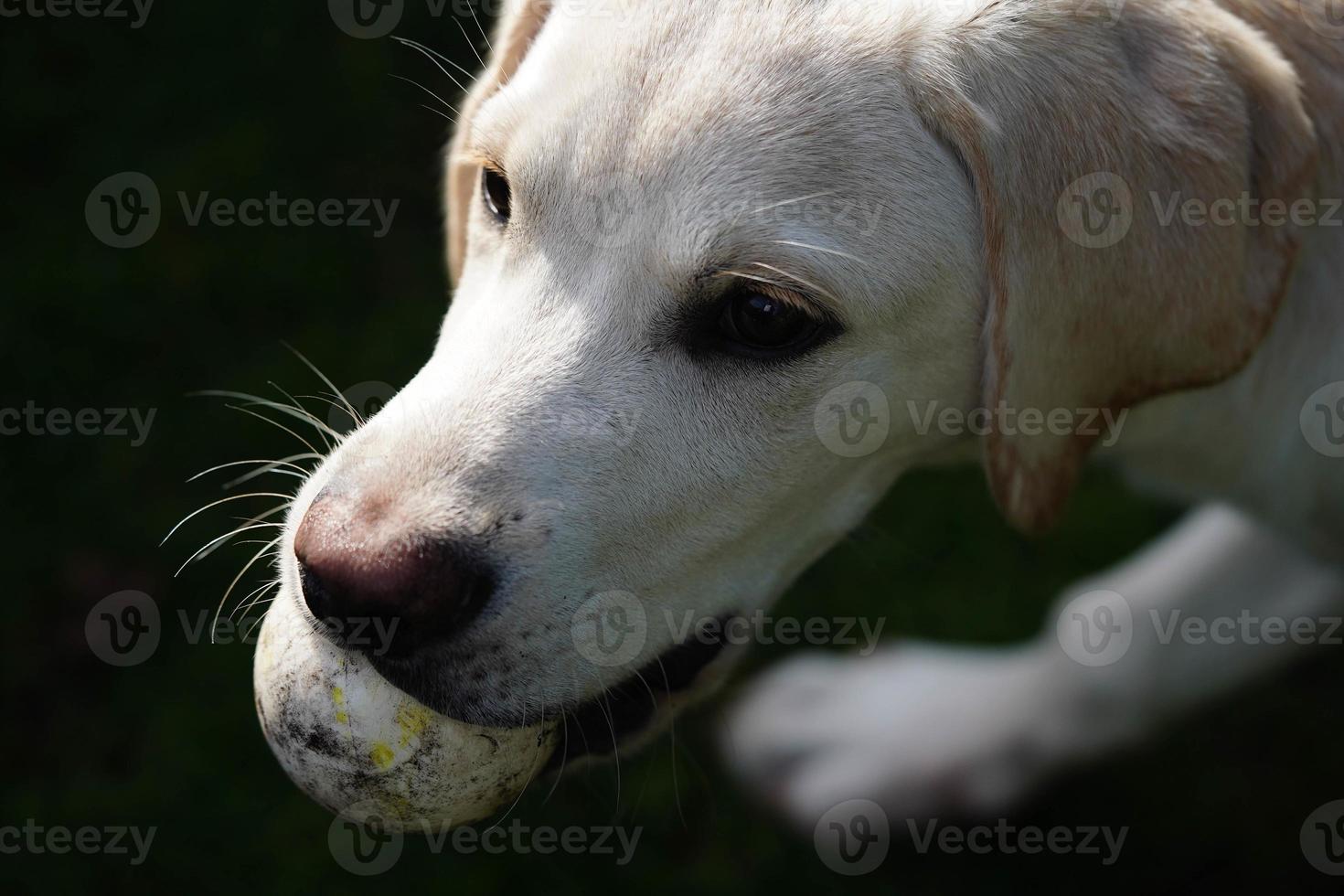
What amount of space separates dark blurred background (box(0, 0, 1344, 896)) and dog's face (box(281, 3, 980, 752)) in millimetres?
1113

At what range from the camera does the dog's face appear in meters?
2.41

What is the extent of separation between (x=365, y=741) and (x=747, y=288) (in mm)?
1163

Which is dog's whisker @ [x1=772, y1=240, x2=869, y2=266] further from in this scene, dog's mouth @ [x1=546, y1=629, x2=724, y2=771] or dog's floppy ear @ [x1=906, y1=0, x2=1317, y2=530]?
dog's mouth @ [x1=546, y1=629, x2=724, y2=771]

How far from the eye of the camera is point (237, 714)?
14.8 ft

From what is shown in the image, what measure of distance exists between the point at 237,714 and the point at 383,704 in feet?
7.54

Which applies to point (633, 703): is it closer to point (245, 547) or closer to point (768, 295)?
point (768, 295)

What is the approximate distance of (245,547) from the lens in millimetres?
4965

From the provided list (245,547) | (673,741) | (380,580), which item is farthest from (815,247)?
(245,547)

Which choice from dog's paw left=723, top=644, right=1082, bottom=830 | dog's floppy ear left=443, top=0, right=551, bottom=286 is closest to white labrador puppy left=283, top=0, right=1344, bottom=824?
dog's floppy ear left=443, top=0, right=551, bottom=286

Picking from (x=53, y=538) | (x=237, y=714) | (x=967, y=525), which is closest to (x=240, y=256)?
(x=53, y=538)

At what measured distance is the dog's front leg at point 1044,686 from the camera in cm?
411

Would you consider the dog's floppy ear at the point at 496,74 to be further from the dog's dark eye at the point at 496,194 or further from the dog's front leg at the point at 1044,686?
the dog's front leg at the point at 1044,686

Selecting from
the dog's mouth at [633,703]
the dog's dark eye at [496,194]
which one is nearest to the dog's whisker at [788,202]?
the dog's dark eye at [496,194]

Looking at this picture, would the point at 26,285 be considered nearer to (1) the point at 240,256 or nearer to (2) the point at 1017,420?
(1) the point at 240,256
